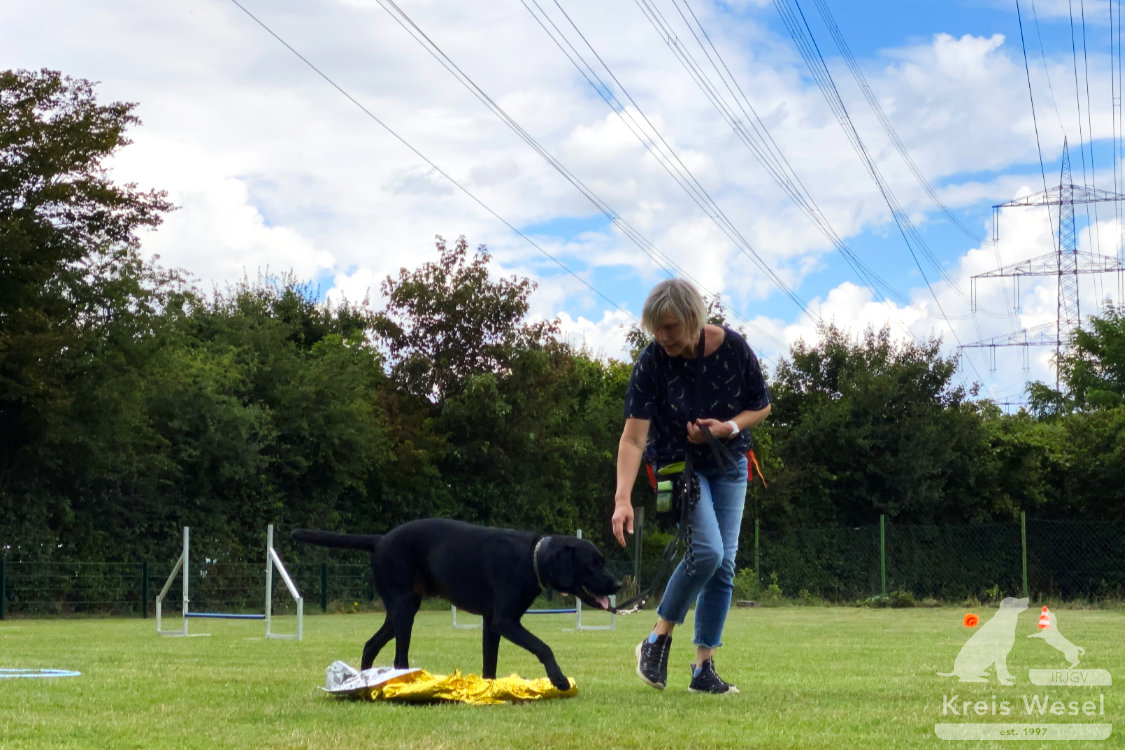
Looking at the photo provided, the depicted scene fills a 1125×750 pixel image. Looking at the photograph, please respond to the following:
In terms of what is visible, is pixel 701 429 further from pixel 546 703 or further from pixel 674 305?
pixel 546 703

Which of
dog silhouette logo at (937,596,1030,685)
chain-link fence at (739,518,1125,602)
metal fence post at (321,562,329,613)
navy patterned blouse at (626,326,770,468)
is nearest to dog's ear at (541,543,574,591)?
navy patterned blouse at (626,326,770,468)

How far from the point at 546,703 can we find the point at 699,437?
3.96ft

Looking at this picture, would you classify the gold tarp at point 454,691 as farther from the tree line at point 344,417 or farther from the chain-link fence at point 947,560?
the chain-link fence at point 947,560

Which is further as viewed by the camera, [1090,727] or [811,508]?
[811,508]

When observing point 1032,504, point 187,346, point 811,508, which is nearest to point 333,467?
point 187,346

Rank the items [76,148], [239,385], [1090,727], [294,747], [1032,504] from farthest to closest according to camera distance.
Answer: [1032,504]
[239,385]
[76,148]
[1090,727]
[294,747]

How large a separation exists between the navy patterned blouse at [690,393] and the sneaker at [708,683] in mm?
835

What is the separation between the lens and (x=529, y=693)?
4688 millimetres

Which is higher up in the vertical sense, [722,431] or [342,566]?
[722,431]

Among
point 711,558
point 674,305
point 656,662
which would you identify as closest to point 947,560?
point 656,662

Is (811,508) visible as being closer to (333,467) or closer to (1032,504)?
(1032,504)

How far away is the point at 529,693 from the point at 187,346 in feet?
61.6

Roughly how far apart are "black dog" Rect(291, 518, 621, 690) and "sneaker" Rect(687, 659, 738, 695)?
1.61 feet

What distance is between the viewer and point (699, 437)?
486 centimetres
